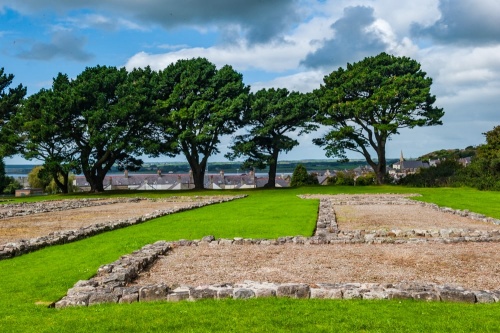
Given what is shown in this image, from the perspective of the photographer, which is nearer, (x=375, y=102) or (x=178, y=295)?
(x=178, y=295)

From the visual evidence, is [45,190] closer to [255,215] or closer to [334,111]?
[334,111]

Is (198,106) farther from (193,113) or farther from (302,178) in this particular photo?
(302,178)

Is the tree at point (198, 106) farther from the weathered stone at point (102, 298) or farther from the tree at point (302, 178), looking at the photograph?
the weathered stone at point (102, 298)

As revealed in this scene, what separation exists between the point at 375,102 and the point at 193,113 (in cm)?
1970

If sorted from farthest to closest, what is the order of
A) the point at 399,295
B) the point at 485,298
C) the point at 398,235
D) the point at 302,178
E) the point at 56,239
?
the point at 302,178
the point at 398,235
the point at 56,239
the point at 399,295
the point at 485,298

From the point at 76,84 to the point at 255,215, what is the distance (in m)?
35.6

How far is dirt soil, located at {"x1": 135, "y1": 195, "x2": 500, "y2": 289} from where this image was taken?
10740mm

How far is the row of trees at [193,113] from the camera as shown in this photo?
4922cm

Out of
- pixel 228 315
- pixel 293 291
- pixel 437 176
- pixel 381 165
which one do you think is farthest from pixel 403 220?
pixel 381 165

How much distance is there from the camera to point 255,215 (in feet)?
80.0

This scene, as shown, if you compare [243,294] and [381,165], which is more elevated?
[381,165]

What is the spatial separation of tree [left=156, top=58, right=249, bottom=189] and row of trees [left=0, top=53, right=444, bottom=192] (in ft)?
0.38

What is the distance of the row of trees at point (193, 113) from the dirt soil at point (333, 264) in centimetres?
3706

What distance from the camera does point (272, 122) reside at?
54969 mm
